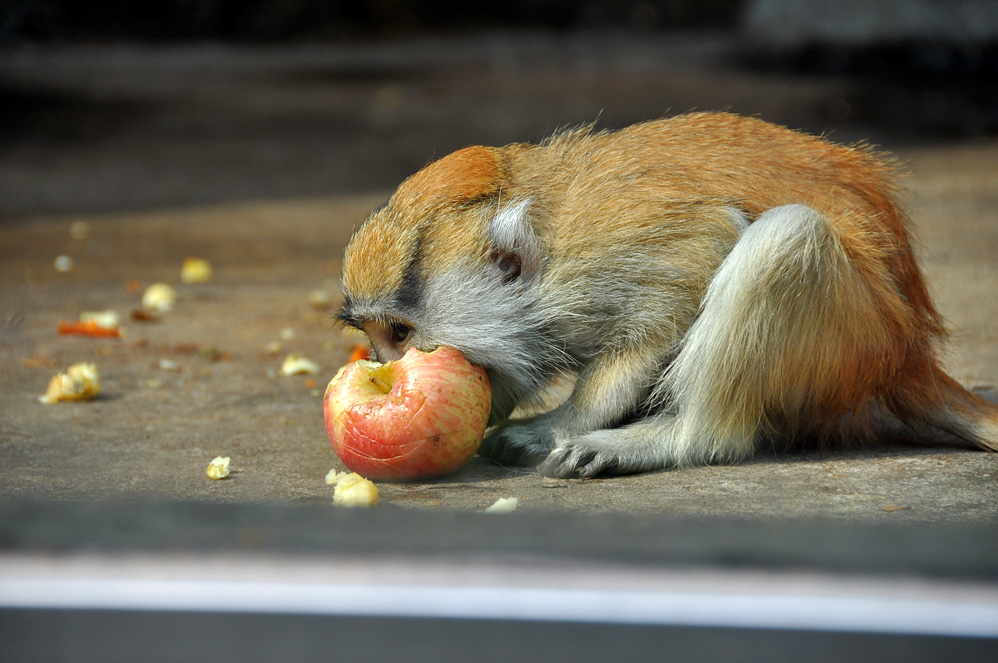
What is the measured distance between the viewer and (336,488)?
307cm

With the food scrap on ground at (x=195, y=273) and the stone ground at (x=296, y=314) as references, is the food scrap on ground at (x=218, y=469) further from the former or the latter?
the food scrap on ground at (x=195, y=273)

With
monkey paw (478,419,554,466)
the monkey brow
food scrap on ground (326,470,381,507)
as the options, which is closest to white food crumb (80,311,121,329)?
the monkey brow

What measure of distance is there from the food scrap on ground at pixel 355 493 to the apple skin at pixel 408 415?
0.19 m

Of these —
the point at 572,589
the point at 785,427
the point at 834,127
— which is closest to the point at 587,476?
the point at 785,427

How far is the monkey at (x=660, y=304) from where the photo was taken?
3301mm

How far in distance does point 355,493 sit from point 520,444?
2.53 feet

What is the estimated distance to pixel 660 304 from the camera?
11.2 feet

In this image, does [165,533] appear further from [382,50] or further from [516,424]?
[382,50]

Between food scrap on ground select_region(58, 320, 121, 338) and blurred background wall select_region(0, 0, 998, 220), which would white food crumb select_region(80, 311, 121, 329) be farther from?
blurred background wall select_region(0, 0, 998, 220)

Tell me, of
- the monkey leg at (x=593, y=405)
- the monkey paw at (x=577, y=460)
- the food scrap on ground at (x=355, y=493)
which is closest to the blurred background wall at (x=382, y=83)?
the monkey leg at (x=593, y=405)

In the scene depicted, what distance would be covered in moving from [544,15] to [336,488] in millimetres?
19273

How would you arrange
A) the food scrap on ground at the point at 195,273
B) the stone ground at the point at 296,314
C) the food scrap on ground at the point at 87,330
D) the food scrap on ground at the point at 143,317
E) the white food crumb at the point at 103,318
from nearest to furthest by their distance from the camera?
the stone ground at the point at 296,314 < the food scrap on ground at the point at 87,330 < the white food crumb at the point at 103,318 < the food scrap on ground at the point at 143,317 < the food scrap on ground at the point at 195,273

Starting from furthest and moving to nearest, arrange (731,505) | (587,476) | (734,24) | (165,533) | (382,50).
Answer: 1. (734,24)
2. (382,50)
3. (587,476)
4. (731,505)
5. (165,533)

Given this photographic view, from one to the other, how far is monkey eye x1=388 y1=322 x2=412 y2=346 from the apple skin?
192 millimetres
